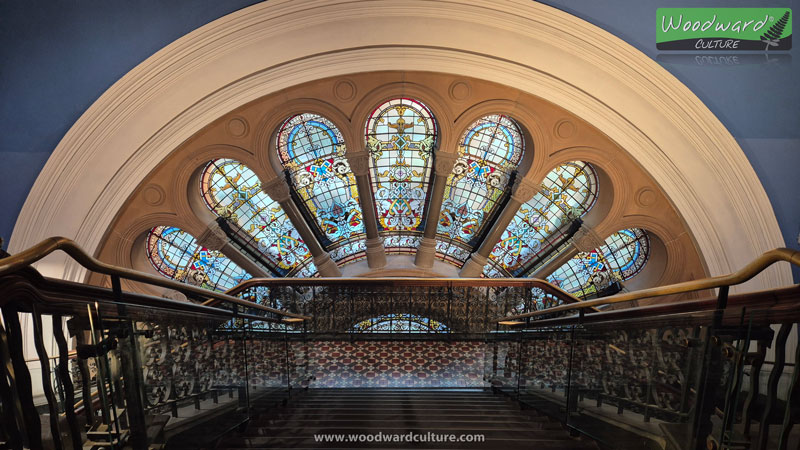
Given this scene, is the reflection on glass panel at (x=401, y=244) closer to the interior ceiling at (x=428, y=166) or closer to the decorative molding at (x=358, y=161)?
the interior ceiling at (x=428, y=166)

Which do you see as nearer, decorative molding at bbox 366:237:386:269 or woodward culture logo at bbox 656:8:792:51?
woodward culture logo at bbox 656:8:792:51

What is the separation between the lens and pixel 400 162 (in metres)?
12.0

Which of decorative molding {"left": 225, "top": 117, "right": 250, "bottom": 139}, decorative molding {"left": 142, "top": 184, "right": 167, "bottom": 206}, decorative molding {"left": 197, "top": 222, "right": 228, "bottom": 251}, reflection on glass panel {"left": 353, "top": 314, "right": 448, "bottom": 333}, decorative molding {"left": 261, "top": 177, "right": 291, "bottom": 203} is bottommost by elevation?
reflection on glass panel {"left": 353, "top": 314, "right": 448, "bottom": 333}

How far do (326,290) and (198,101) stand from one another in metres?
4.50

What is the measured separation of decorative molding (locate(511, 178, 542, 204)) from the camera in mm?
10383

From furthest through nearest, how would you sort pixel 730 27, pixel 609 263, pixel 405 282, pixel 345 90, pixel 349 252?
1. pixel 349 252
2. pixel 609 263
3. pixel 345 90
4. pixel 405 282
5. pixel 730 27

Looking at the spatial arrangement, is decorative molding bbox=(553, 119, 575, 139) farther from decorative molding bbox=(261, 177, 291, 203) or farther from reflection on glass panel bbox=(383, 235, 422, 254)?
decorative molding bbox=(261, 177, 291, 203)

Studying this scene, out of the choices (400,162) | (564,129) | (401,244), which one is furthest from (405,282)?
(401,244)

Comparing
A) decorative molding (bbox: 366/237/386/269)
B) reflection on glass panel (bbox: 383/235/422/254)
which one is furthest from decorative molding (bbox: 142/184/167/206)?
reflection on glass panel (bbox: 383/235/422/254)

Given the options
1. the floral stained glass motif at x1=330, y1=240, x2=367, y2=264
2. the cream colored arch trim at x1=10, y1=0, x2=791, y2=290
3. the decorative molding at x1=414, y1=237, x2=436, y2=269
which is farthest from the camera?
the floral stained glass motif at x1=330, y1=240, x2=367, y2=264

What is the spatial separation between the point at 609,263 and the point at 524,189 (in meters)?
3.85

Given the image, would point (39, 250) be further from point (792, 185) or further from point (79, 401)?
point (792, 185)

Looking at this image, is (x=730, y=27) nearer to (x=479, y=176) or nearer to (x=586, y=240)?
(x=586, y=240)

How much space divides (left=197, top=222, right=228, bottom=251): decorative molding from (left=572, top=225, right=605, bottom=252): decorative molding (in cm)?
868
